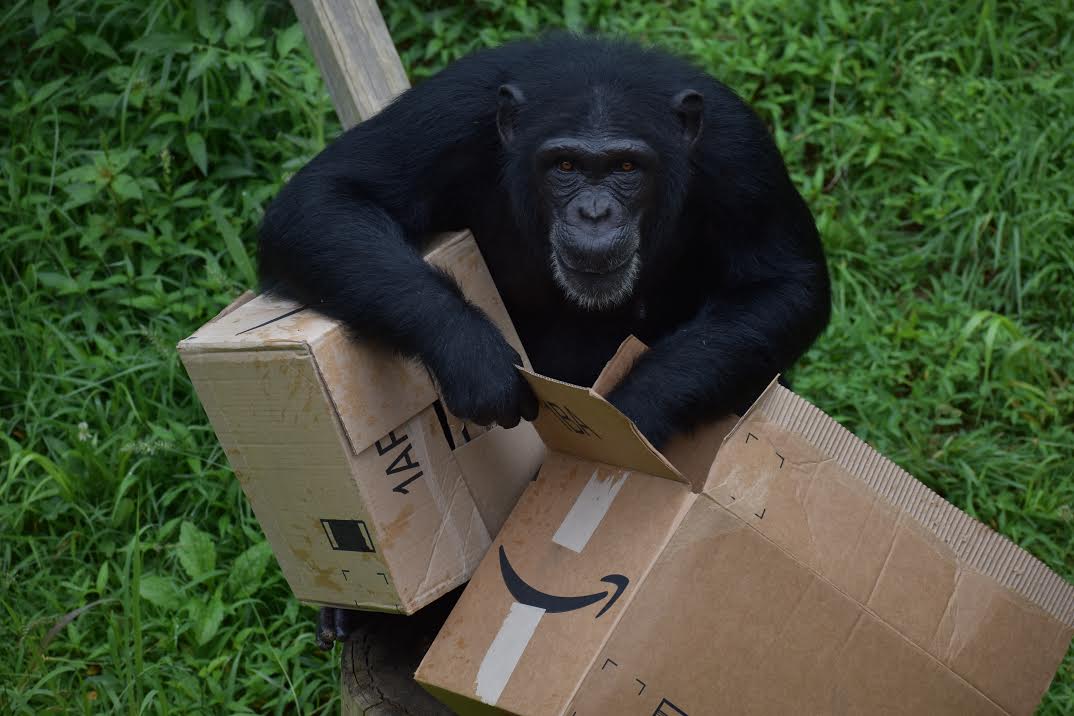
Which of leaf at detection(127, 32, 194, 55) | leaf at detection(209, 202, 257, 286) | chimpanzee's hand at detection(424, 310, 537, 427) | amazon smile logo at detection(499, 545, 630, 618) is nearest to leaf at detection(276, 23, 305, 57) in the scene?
leaf at detection(127, 32, 194, 55)

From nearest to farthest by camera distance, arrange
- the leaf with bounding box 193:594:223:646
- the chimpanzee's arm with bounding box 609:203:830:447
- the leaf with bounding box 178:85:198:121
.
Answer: the chimpanzee's arm with bounding box 609:203:830:447, the leaf with bounding box 193:594:223:646, the leaf with bounding box 178:85:198:121

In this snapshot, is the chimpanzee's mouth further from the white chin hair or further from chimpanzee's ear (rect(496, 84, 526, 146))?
chimpanzee's ear (rect(496, 84, 526, 146))

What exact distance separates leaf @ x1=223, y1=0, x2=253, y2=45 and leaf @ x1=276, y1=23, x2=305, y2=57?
16 cm

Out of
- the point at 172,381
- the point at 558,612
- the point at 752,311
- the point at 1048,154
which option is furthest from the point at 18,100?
the point at 1048,154

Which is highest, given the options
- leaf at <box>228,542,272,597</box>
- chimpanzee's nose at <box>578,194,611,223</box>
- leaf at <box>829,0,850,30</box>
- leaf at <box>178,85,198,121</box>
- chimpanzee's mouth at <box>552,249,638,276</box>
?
chimpanzee's nose at <box>578,194,611,223</box>

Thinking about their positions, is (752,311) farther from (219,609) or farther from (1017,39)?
(1017,39)

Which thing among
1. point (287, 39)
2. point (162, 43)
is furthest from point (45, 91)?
point (287, 39)

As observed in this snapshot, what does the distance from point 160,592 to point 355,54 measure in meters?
2.26

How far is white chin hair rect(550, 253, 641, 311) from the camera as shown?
12.1 ft

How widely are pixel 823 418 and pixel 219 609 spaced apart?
262 centimetres

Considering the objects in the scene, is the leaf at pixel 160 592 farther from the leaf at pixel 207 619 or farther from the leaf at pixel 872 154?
the leaf at pixel 872 154

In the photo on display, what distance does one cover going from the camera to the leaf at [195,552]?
4.67 metres

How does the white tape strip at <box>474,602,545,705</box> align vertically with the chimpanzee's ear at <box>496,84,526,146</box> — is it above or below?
below

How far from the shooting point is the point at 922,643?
285 centimetres
